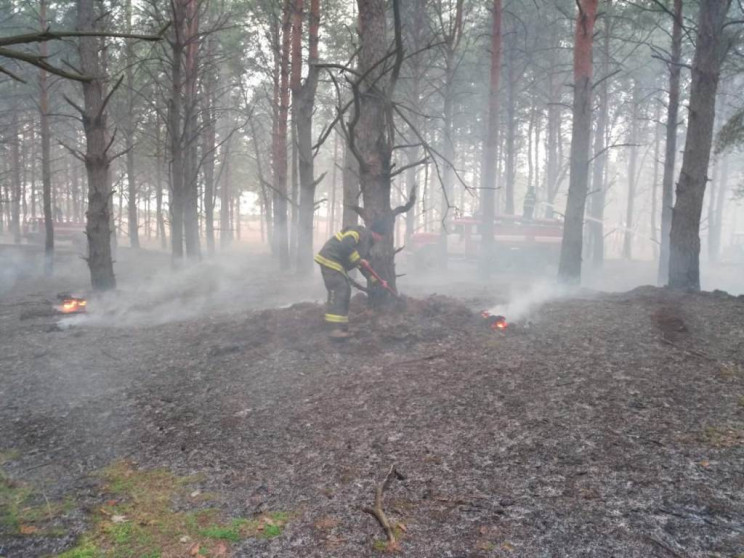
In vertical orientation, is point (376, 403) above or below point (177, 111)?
below

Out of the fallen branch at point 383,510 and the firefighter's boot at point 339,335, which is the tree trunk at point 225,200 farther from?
the fallen branch at point 383,510

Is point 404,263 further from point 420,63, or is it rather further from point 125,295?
point 125,295

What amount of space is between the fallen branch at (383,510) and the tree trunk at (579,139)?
32.0 ft

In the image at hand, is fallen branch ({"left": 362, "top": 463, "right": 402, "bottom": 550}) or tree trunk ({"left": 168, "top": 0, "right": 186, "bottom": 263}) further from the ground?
tree trunk ({"left": 168, "top": 0, "right": 186, "bottom": 263})

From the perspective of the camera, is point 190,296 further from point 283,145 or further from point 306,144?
point 283,145

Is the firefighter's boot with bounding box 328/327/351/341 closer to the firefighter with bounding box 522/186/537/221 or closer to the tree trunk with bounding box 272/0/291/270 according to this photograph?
the tree trunk with bounding box 272/0/291/270

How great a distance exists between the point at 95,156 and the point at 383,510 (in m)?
10.1

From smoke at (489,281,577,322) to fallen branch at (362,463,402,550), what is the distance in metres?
4.97

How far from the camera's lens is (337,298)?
23.6ft

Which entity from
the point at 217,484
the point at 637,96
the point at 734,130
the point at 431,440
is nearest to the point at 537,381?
the point at 431,440

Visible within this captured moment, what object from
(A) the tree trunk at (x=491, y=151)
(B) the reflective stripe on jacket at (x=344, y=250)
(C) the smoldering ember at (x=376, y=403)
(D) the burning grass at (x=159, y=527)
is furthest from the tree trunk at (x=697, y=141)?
(D) the burning grass at (x=159, y=527)

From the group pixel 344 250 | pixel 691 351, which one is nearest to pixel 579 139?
pixel 691 351

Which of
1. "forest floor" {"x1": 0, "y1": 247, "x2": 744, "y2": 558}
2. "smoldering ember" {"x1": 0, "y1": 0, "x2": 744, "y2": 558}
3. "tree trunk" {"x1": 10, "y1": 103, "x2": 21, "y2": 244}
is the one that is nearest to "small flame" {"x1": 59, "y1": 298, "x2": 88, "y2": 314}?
"smoldering ember" {"x1": 0, "y1": 0, "x2": 744, "y2": 558}

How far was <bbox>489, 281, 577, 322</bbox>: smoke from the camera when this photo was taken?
8.56 m
